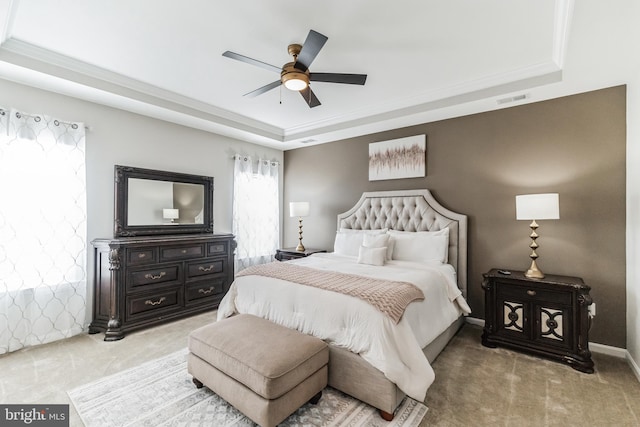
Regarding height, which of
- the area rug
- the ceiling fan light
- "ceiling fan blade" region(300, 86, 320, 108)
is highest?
"ceiling fan blade" region(300, 86, 320, 108)

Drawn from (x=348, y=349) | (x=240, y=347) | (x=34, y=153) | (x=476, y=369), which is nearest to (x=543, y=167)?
(x=476, y=369)

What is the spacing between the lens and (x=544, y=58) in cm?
282

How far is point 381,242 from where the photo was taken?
3.70m

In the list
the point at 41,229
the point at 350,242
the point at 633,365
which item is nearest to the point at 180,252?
the point at 41,229

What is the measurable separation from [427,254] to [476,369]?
1.35 meters

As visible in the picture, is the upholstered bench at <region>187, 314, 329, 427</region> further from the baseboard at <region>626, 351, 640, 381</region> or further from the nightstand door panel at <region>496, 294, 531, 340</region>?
the baseboard at <region>626, 351, 640, 381</region>

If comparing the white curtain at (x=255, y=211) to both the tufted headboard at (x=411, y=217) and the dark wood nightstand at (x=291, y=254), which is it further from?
the tufted headboard at (x=411, y=217)

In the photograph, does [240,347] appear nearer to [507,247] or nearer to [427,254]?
[427,254]

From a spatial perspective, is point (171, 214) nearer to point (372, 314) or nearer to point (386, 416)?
point (372, 314)

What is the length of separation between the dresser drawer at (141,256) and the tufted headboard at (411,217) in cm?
267

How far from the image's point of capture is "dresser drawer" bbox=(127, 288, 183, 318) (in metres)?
3.43

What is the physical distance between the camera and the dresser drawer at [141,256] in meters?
3.41

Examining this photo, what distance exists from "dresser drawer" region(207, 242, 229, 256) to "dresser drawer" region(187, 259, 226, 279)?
10 cm

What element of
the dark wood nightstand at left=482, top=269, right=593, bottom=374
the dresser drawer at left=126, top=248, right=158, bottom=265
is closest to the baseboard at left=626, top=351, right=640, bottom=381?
the dark wood nightstand at left=482, top=269, right=593, bottom=374
